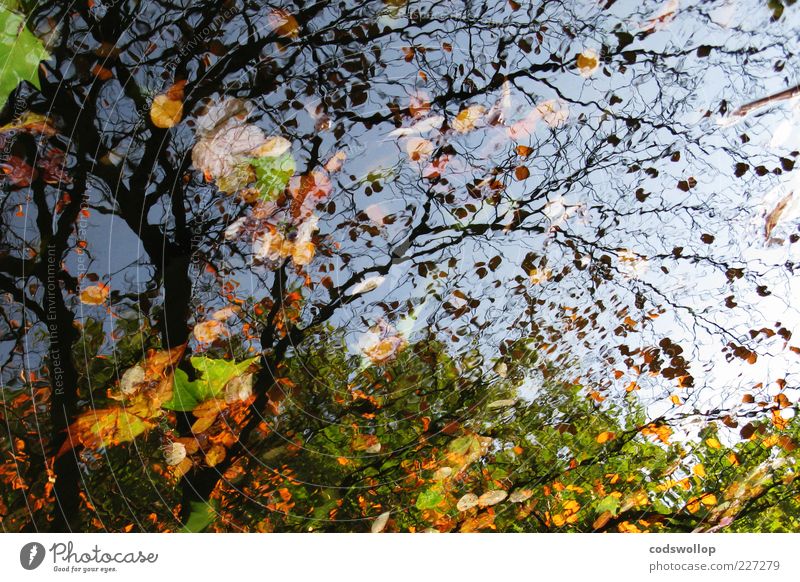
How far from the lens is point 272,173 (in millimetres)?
2348

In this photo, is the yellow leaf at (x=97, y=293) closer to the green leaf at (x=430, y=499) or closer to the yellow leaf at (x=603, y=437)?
the green leaf at (x=430, y=499)

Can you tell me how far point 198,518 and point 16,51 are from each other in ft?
6.02

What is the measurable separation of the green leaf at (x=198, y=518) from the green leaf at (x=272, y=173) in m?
1.16

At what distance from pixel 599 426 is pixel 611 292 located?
533mm

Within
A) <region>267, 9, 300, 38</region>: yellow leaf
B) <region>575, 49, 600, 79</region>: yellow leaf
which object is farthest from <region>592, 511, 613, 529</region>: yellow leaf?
<region>267, 9, 300, 38</region>: yellow leaf

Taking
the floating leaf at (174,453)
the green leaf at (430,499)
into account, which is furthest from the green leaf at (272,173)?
the green leaf at (430,499)

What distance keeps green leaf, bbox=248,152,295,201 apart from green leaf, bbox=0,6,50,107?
85 centimetres

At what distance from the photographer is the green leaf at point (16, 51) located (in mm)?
2270

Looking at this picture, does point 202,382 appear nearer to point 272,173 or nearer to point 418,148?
point 272,173

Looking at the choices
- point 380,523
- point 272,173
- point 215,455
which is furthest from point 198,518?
point 272,173

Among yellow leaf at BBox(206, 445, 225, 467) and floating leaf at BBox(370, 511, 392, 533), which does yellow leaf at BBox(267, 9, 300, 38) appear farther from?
floating leaf at BBox(370, 511, 392, 533)

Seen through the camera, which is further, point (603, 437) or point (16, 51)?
point (603, 437)

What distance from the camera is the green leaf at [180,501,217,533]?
230 centimetres

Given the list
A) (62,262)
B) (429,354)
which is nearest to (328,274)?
(429,354)
